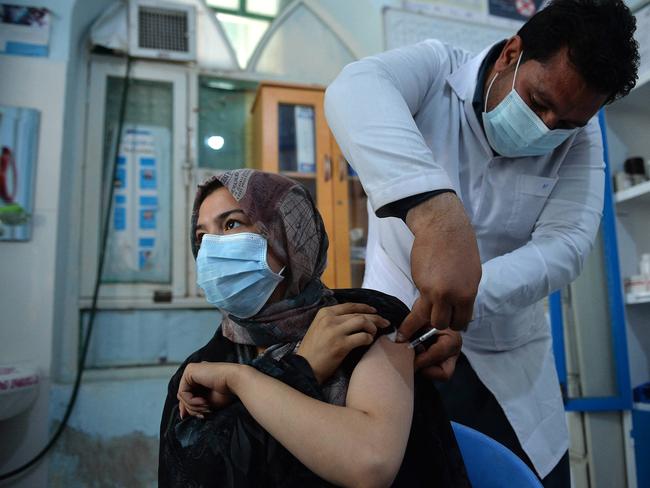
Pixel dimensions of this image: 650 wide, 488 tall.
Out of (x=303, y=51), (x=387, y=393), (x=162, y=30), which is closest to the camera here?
(x=387, y=393)

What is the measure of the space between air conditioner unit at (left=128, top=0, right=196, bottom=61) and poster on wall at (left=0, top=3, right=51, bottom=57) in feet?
1.35

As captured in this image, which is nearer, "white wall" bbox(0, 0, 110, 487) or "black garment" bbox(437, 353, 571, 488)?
"black garment" bbox(437, 353, 571, 488)

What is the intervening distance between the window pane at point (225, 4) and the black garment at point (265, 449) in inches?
105

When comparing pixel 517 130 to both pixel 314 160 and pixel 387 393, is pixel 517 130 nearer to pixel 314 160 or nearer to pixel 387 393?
pixel 387 393

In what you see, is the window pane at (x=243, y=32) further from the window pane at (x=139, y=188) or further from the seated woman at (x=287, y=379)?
the seated woman at (x=287, y=379)

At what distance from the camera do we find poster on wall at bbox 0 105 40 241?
217cm

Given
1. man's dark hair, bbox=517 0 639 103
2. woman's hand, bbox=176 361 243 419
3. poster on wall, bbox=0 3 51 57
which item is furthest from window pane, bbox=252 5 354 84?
woman's hand, bbox=176 361 243 419

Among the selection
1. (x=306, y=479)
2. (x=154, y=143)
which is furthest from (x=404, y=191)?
(x=154, y=143)

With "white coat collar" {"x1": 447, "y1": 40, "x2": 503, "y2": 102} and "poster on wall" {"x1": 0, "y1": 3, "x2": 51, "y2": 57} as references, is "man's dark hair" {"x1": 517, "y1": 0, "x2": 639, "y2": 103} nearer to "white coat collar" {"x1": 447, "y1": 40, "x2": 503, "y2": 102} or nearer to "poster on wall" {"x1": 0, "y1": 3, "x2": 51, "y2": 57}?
"white coat collar" {"x1": 447, "y1": 40, "x2": 503, "y2": 102}

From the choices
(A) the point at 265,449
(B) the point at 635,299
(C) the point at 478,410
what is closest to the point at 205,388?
(A) the point at 265,449

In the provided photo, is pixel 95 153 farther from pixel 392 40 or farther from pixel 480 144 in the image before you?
pixel 480 144

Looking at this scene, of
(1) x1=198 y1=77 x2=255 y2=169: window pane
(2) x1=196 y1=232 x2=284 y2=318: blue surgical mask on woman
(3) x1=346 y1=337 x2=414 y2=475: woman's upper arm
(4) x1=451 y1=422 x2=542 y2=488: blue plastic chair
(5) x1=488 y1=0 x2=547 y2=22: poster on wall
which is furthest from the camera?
(5) x1=488 y1=0 x2=547 y2=22: poster on wall

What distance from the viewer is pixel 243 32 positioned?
2.96 metres

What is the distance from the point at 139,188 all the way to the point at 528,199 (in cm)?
209
